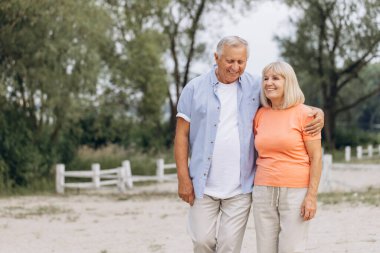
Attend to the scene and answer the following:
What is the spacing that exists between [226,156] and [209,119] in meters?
0.27

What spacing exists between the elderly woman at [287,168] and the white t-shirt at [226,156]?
0.62ft

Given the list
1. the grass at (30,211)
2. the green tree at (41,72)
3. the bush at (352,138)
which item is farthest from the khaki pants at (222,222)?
the bush at (352,138)

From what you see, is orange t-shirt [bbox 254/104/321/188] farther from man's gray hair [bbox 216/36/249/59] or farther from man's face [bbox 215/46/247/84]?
man's gray hair [bbox 216/36/249/59]

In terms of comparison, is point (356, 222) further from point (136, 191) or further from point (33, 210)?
point (136, 191)

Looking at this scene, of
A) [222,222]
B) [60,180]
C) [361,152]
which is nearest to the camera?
[222,222]

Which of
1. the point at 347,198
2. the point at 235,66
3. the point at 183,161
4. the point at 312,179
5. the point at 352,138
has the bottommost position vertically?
the point at 347,198

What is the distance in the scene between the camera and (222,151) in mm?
5371

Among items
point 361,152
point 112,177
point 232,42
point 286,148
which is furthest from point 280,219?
point 361,152

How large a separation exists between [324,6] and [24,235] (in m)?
28.9

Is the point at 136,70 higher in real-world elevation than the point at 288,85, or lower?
higher

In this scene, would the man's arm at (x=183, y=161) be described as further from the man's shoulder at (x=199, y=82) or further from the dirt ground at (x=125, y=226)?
the dirt ground at (x=125, y=226)

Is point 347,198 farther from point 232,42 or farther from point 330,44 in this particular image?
point 330,44

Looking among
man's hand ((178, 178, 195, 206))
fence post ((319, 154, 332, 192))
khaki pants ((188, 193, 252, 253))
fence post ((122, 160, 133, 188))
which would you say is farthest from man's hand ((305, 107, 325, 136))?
fence post ((122, 160, 133, 188))

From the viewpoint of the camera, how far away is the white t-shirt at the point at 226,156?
5328 millimetres
